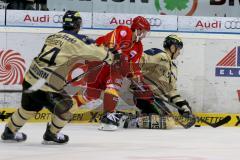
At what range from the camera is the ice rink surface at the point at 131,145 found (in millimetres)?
4153

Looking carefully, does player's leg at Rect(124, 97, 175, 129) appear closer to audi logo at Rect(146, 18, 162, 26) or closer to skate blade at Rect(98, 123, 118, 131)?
skate blade at Rect(98, 123, 118, 131)

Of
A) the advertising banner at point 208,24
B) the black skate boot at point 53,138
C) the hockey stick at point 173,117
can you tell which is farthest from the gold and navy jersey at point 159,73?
the black skate boot at point 53,138

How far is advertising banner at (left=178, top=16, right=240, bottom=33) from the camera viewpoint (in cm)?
659

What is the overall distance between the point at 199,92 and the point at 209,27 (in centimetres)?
70

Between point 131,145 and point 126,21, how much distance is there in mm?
2132

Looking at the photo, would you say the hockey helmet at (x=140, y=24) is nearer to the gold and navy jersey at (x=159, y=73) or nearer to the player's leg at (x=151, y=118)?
the gold and navy jersey at (x=159, y=73)

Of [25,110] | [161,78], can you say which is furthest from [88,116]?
[25,110]

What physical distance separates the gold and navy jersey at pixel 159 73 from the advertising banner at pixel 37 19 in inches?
30.0

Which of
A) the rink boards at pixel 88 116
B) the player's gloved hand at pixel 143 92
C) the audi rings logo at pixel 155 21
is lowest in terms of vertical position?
the rink boards at pixel 88 116

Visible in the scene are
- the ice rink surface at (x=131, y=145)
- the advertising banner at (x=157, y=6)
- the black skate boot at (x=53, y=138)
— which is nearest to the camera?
the ice rink surface at (x=131, y=145)

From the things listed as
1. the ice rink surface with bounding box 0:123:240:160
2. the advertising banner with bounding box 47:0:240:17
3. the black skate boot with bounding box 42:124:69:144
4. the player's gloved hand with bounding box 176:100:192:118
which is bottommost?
the ice rink surface with bounding box 0:123:240:160

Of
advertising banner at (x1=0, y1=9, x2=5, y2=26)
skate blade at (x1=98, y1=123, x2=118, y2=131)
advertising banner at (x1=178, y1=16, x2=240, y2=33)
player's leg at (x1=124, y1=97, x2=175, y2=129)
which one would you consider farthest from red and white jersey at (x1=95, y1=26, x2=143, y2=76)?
advertising banner at (x1=0, y1=9, x2=5, y2=26)

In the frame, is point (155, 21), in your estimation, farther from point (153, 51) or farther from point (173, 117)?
point (173, 117)

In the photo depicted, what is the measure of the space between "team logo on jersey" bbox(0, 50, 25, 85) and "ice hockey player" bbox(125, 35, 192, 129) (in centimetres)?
116
